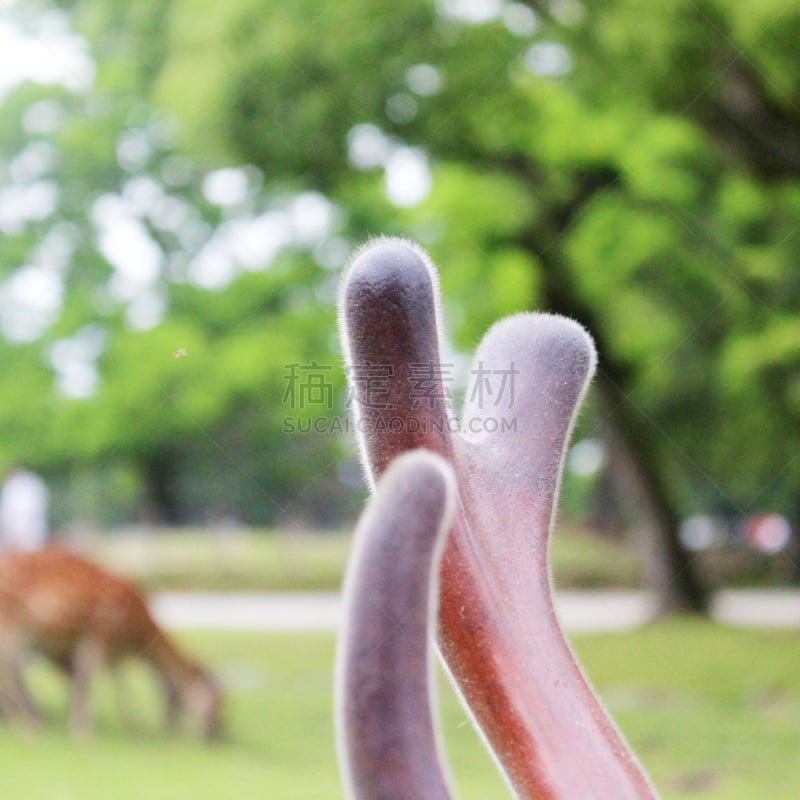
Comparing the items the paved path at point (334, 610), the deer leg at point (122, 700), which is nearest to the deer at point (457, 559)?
the deer leg at point (122, 700)

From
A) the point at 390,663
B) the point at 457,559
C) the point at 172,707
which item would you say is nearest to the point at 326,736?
the point at 172,707

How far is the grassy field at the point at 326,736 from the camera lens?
17.3 ft

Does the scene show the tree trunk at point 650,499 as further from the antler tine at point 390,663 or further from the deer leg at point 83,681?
the antler tine at point 390,663

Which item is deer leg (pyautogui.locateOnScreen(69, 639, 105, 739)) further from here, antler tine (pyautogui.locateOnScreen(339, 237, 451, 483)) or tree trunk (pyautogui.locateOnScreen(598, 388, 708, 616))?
tree trunk (pyautogui.locateOnScreen(598, 388, 708, 616))

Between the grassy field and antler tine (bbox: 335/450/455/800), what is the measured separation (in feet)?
14.5

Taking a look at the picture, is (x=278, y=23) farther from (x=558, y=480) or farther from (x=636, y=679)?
(x=558, y=480)

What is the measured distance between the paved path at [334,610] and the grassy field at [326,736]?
207cm

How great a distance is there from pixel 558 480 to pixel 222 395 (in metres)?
16.3

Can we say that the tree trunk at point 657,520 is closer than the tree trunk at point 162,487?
Yes

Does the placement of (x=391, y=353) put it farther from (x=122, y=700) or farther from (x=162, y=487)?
(x=162, y=487)

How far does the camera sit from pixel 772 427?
46.3 ft

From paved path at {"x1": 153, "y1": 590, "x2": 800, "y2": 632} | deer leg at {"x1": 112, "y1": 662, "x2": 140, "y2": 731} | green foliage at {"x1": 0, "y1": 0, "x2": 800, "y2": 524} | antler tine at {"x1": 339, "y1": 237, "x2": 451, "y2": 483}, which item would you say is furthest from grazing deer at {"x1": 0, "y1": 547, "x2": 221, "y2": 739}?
antler tine at {"x1": 339, "y1": 237, "x2": 451, "y2": 483}

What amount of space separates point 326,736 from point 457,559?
568cm

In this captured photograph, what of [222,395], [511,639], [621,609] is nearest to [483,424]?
[511,639]
